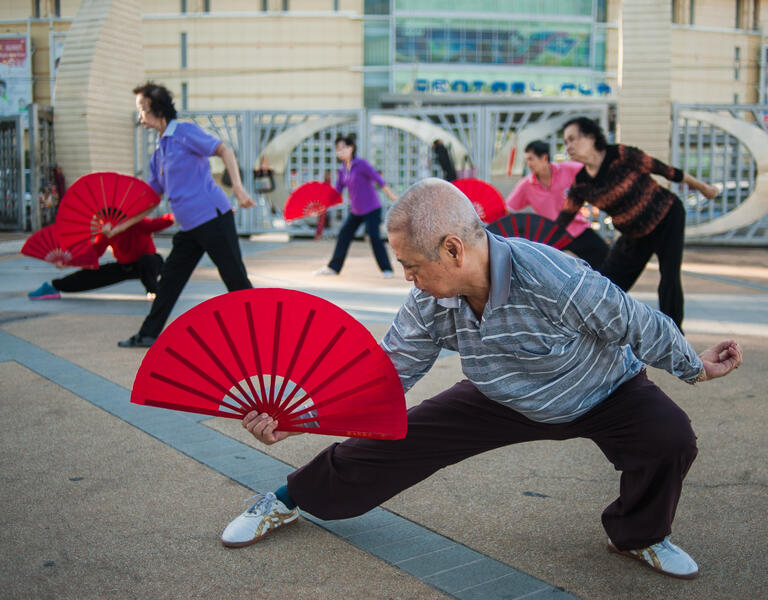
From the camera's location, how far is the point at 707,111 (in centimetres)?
1591

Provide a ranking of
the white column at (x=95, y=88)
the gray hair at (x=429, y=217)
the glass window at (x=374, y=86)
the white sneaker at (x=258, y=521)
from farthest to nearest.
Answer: the glass window at (x=374, y=86)
the white column at (x=95, y=88)
the white sneaker at (x=258, y=521)
the gray hair at (x=429, y=217)

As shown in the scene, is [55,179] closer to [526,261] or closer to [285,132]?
[285,132]

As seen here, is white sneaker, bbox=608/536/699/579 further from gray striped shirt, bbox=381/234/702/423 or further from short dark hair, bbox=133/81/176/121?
short dark hair, bbox=133/81/176/121

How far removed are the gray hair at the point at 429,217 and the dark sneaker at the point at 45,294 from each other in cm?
709

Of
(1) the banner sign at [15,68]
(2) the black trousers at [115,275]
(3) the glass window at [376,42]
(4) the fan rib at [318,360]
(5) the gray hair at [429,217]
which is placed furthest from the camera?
(3) the glass window at [376,42]

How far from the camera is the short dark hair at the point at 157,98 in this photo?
236 inches

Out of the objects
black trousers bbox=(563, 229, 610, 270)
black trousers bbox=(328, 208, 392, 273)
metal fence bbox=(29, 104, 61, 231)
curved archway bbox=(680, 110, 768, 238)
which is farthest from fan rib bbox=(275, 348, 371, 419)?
metal fence bbox=(29, 104, 61, 231)

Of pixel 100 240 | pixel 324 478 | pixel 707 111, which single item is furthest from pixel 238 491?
pixel 707 111

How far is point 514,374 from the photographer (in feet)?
8.29

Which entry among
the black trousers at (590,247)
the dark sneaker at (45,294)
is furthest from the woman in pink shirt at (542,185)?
the dark sneaker at (45,294)

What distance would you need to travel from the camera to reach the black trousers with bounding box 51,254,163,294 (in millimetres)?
8109

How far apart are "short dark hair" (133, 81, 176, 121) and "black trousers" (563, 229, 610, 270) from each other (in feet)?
11.3

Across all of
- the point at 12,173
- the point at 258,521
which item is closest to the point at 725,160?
the point at 12,173

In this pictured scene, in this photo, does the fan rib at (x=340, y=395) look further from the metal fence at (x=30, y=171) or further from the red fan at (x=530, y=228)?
the metal fence at (x=30, y=171)
